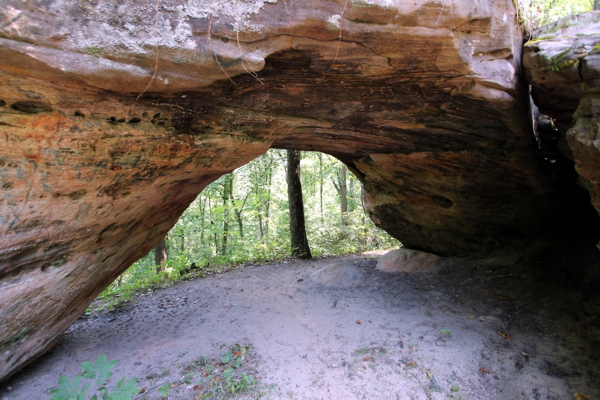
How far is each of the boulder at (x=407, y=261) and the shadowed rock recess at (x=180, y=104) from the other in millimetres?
3131

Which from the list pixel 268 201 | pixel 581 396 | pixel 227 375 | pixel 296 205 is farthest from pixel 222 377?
pixel 268 201

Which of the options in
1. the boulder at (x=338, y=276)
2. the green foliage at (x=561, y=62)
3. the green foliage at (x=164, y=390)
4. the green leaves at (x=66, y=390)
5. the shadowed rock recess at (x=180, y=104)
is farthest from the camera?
the boulder at (x=338, y=276)

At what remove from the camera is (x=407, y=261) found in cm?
837

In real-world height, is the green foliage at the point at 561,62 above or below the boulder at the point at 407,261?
above

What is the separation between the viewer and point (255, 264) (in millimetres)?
10078

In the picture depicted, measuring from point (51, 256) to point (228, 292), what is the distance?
4.04 metres

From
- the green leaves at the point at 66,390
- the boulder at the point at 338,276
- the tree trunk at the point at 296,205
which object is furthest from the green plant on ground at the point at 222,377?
the tree trunk at the point at 296,205

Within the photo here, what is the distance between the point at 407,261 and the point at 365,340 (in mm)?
3844

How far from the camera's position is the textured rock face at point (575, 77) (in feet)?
11.1

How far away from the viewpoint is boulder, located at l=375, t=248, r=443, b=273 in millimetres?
8156

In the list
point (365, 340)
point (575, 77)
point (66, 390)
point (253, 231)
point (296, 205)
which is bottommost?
point (253, 231)

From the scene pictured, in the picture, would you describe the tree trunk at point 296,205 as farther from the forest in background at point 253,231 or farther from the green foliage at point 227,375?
the green foliage at point 227,375

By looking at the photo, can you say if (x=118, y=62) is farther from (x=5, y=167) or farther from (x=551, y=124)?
(x=551, y=124)

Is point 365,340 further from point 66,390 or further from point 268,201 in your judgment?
point 268,201
